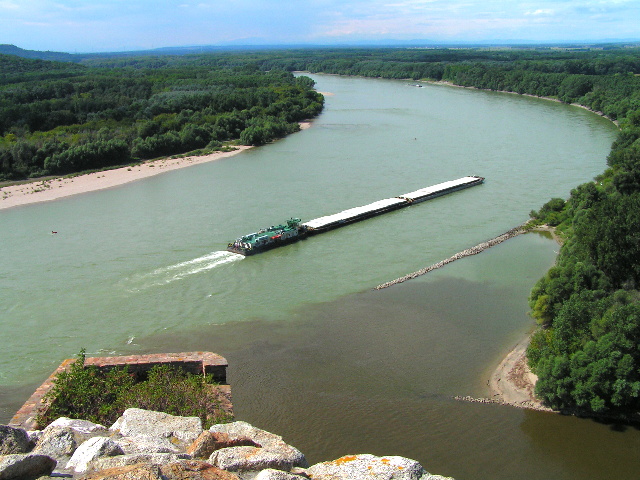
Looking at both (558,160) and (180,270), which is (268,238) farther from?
(558,160)

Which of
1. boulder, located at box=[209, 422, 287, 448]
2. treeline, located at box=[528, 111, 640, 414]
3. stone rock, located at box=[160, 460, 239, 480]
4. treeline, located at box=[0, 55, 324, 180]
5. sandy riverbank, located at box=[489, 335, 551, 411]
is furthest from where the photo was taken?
treeline, located at box=[0, 55, 324, 180]

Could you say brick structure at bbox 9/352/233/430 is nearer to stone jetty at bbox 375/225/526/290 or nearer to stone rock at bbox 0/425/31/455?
stone rock at bbox 0/425/31/455

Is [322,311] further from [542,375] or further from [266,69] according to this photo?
[266,69]

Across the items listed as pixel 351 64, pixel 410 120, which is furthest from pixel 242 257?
pixel 351 64

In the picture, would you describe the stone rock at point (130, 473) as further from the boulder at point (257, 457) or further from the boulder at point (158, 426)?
the boulder at point (158, 426)

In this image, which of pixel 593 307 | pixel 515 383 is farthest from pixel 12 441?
pixel 593 307

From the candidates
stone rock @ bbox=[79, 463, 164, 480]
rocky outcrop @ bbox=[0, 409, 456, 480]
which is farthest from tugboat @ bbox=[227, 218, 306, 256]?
stone rock @ bbox=[79, 463, 164, 480]

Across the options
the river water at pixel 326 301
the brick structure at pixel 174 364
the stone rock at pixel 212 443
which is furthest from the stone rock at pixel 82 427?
the river water at pixel 326 301
